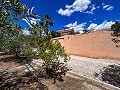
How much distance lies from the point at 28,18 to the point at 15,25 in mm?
825

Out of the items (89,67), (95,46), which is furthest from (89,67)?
(95,46)

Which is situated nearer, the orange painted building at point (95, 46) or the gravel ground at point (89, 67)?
the gravel ground at point (89, 67)

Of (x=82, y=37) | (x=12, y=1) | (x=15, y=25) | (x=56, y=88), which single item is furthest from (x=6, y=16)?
(x=82, y=37)

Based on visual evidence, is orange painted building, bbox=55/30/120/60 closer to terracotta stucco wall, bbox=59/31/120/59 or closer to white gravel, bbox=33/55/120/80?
terracotta stucco wall, bbox=59/31/120/59

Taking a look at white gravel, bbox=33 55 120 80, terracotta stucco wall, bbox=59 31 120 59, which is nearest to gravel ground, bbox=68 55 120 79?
white gravel, bbox=33 55 120 80

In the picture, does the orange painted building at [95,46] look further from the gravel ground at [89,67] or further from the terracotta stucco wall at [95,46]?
the gravel ground at [89,67]

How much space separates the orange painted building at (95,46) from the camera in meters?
13.9

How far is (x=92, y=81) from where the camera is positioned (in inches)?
282

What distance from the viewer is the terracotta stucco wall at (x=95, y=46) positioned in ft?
45.8

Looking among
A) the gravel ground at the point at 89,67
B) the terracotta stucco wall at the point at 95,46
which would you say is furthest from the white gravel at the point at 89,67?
the terracotta stucco wall at the point at 95,46

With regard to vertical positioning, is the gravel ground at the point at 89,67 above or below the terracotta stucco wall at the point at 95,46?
below

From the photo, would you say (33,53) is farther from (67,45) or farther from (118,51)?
(67,45)

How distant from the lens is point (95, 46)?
52.6 feet

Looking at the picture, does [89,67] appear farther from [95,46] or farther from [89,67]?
[95,46]
